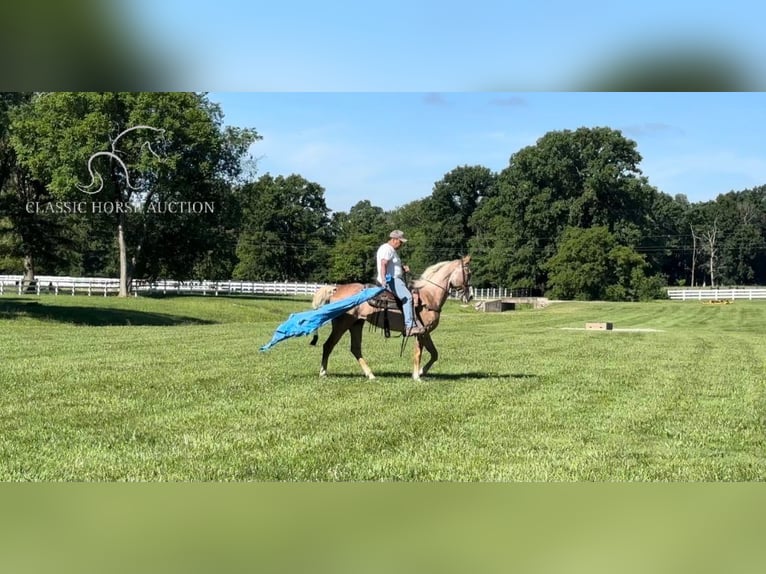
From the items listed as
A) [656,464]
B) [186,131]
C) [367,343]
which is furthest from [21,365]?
[186,131]

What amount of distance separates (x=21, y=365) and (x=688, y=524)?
10.2 metres

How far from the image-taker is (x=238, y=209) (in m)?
26.8

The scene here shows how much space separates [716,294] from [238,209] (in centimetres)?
2419

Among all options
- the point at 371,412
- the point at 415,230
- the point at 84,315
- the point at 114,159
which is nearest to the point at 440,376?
the point at 371,412

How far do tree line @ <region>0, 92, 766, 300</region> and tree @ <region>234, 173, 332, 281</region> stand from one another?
0.18 ft

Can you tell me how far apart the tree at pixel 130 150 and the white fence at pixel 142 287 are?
266cm

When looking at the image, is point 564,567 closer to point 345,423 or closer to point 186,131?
point 345,423

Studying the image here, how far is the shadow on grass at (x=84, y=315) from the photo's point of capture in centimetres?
2275

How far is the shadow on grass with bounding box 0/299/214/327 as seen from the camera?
22.8 meters

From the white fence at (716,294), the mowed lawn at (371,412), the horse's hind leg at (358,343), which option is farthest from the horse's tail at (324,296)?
the white fence at (716,294)

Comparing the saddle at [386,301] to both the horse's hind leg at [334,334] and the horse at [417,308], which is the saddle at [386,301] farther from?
the horse's hind leg at [334,334]

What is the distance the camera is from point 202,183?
2577 centimetres

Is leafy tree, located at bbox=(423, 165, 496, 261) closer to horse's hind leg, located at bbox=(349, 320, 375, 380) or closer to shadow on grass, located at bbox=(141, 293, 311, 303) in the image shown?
shadow on grass, located at bbox=(141, 293, 311, 303)

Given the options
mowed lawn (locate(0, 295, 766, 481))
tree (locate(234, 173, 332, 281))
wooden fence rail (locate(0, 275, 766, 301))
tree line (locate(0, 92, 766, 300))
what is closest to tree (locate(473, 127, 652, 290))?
tree line (locate(0, 92, 766, 300))
